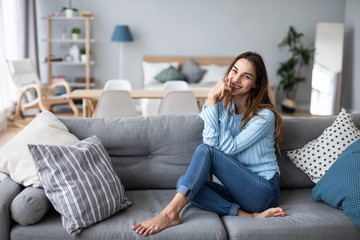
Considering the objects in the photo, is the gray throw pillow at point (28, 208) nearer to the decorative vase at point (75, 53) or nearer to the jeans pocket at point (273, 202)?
the jeans pocket at point (273, 202)

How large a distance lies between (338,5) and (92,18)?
13.9 ft

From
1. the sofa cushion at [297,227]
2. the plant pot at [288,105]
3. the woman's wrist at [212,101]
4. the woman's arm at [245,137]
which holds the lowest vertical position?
the plant pot at [288,105]

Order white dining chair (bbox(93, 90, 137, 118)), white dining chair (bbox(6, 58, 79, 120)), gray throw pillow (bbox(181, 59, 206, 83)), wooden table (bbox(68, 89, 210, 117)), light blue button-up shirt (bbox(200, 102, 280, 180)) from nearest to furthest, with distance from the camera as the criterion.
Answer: light blue button-up shirt (bbox(200, 102, 280, 180)), white dining chair (bbox(93, 90, 137, 118)), wooden table (bbox(68, 89, 210, 117)), white dining chair (bbox(6, 58, 79, 120)), gray throw pillow (bbox(181, 59, 206, 83))

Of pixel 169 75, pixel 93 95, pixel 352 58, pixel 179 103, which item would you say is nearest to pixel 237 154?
pixel 179 103

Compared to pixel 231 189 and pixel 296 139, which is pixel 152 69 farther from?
pixel 231 189

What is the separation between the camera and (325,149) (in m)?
2.33

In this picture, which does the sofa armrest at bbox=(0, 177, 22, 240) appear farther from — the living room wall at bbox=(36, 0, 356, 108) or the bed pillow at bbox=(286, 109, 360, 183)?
the living room wall at bbox=(36, 0, 356, 108)

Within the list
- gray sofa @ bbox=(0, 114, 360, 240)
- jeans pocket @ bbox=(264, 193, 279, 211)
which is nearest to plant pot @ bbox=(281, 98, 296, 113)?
gray sofa @ bbox=(0, 114, 360, 240)

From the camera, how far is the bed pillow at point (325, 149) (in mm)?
2305

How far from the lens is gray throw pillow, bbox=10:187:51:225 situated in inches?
70.8

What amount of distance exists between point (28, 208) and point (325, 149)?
1.56 m

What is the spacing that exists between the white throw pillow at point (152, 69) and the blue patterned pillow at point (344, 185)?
16.4 ft

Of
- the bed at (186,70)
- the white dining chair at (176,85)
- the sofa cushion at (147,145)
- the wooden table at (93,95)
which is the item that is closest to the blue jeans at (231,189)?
the sofa cushion at (147,145)

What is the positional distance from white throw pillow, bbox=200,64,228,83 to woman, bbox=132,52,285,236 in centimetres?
461
